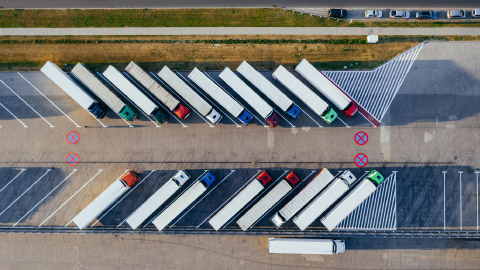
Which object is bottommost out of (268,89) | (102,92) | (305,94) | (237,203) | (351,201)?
(351,201)

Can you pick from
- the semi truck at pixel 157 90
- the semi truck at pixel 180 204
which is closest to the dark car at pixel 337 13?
the semi truck at pixel 157 90

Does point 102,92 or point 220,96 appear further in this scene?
point 102,92

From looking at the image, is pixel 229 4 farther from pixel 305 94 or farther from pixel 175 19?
pixel 305 94

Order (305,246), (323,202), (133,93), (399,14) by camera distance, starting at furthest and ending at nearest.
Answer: (399,14) → (133,93) → (305,246) → (323,202)

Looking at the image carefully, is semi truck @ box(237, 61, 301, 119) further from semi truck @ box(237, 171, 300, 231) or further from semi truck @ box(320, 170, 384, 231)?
semi truck @ box(320, 170, 384, 231)

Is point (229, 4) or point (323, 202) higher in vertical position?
point (229, 4)

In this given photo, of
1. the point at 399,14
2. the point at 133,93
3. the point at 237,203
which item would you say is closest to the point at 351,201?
the point at 237,203

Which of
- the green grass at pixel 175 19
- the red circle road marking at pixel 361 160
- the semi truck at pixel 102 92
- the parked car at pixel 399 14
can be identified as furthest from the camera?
the green grass at pixel 175 19

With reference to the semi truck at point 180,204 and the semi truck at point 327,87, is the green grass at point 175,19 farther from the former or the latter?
the semi truck at point 180,204
